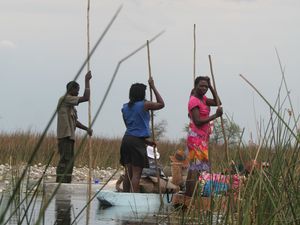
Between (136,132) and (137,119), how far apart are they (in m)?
0.20

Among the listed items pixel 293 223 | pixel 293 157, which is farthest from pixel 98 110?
pixel 293 157

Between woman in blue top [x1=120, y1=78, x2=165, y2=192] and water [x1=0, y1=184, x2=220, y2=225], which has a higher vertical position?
woman in blue top [x1=120, y1=78, x2=165, y2=192]

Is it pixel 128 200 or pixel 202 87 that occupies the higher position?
pixel 202 87

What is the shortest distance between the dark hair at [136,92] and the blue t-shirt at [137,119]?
0.07 meters

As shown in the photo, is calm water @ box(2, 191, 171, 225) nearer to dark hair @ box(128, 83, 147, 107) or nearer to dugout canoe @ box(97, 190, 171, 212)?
dugout canoe @ box(97, 190, 171, 212)

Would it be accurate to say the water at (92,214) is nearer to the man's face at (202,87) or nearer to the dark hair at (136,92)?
the dark hair at (136,92)

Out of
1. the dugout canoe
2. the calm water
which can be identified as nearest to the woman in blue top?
the dugout canoe

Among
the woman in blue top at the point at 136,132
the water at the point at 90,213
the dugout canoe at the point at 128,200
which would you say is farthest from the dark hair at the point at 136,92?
the water at the point at 90,213

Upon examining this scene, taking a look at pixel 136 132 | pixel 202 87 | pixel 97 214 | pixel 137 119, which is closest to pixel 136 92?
pixel 137 119

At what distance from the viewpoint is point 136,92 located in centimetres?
1037

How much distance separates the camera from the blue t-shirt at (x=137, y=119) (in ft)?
34.0

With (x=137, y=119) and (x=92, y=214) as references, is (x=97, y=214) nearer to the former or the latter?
(x=92, y=214)

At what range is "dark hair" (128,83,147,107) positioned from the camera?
1037 centimetres

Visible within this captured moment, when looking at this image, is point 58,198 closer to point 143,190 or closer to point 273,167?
point 143,190
